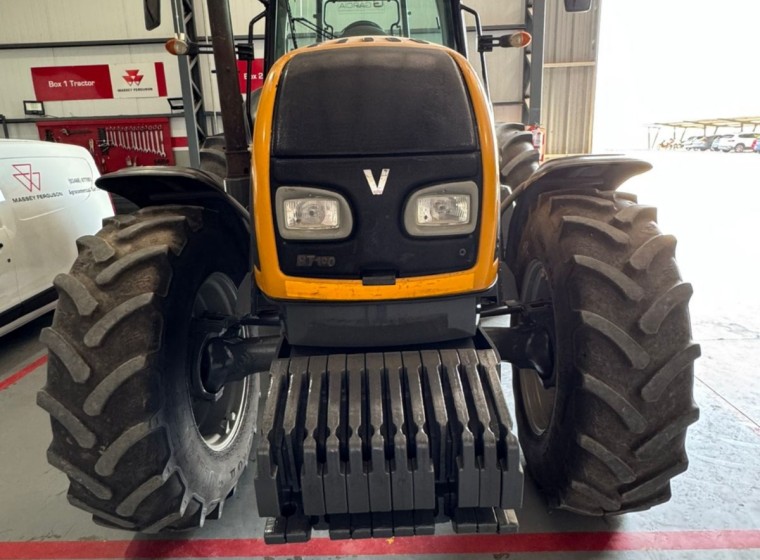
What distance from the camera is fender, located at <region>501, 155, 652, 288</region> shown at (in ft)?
5.89

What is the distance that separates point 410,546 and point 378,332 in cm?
90

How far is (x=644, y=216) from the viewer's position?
1757 mm

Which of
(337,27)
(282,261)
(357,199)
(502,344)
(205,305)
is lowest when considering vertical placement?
(502,344)

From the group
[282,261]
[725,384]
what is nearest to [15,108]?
[282,261]

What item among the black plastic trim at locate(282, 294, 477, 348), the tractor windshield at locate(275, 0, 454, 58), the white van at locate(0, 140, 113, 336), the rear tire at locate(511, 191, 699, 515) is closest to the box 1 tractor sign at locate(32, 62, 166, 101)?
the white van at locate(0, 140, 113, 336)

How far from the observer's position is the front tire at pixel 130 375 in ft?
5.23

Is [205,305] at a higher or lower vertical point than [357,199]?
lower

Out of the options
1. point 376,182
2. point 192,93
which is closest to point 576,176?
point 376,182

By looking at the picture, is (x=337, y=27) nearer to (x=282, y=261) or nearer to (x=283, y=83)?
(x=283, y=83)

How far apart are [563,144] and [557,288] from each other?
12400 mm

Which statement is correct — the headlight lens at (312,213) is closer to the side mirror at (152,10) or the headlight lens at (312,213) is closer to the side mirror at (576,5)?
the side mirror at (152,10)

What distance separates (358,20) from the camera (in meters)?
2.94

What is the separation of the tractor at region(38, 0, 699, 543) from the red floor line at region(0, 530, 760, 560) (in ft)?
0.93

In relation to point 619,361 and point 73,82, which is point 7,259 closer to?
point 619,361
